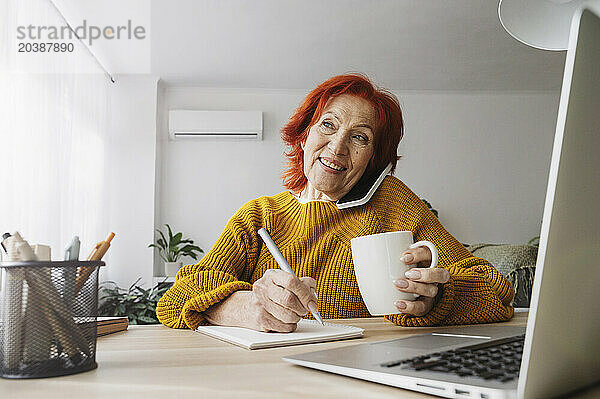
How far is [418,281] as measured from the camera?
0.88 metres

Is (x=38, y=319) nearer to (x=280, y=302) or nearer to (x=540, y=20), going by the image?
(x=280, y=302)

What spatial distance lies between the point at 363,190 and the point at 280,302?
1.80 feet

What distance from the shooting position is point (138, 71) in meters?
4.55

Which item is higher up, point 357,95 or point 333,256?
point 357,95

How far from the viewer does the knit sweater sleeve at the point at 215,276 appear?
905 mm

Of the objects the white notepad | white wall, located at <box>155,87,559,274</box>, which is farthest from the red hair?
white wall, located at <box>155,87,559,274</box>

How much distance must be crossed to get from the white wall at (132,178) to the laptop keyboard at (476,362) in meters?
4.28

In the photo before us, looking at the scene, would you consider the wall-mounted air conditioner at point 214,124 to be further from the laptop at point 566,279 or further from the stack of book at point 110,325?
the laptop at point 566,279

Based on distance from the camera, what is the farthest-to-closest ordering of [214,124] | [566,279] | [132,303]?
[214,124]
[132,303]
[566,279]

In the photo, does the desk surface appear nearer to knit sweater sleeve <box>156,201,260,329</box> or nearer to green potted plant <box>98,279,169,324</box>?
knit sweater sleeve <box>156,201,260,329</box>

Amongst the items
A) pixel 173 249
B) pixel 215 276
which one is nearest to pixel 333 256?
pixel 215 276

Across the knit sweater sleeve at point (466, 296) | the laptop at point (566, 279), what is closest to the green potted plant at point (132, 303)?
the knit sweater sleeve at point (466, 296)

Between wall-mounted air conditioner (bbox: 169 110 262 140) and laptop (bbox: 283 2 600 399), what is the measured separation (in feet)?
14.6

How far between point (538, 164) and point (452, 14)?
2.21 metres
